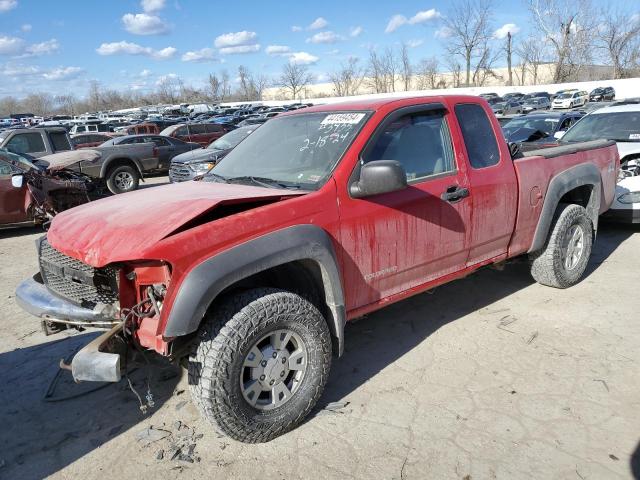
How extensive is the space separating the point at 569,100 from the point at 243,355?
37860 millimetres

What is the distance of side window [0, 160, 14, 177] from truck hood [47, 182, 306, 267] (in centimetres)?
622

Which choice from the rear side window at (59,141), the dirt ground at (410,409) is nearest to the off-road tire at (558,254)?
the dirt ground at (410,409)

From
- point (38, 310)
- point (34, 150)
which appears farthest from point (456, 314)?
point (34, 150)

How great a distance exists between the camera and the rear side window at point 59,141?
41.0 ft

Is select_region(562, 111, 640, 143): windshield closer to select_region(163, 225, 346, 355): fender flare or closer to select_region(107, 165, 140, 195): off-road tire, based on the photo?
select_region(163, 225, 346, 355): fender flare

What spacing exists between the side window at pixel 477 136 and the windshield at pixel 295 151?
0.96 metres

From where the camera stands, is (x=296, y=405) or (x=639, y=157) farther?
(x=639, y=157)

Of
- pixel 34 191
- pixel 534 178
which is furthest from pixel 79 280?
pixel 34 191

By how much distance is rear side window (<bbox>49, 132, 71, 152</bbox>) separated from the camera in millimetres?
12498

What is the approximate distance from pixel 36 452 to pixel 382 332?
2.60 meters

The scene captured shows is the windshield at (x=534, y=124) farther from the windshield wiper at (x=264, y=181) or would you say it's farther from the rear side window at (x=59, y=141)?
the rear side window at (x=59, y=141)

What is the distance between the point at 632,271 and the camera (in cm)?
531

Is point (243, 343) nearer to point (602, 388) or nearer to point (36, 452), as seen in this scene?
point (36, 452)

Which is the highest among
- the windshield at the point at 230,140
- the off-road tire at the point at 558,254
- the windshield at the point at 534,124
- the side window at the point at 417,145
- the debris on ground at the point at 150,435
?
the side window at the point at 417,145
